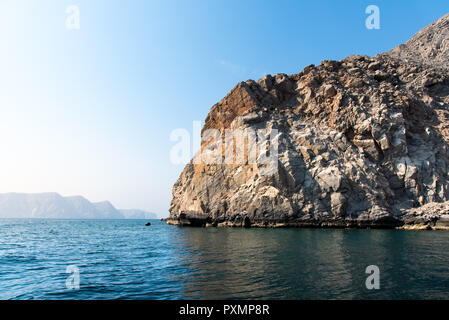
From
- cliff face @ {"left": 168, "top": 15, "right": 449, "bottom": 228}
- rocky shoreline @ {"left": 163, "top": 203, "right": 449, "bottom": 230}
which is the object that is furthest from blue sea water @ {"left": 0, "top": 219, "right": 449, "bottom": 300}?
cliff face @ {"left": 168, "top": 15, "right": 449, "bottom": 228}

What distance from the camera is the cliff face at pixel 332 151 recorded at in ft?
154

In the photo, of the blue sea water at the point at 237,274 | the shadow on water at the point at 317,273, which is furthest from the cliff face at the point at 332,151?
the shadow on water at the point at 317,273

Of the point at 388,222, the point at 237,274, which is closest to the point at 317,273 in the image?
the point at 237,274

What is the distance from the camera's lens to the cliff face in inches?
1853

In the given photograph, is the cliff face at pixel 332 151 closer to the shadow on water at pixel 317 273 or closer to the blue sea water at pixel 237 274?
the blue sea water at pixel 237 274

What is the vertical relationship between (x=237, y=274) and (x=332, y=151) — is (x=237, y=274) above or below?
below

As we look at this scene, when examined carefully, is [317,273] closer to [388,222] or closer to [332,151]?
[388,222]

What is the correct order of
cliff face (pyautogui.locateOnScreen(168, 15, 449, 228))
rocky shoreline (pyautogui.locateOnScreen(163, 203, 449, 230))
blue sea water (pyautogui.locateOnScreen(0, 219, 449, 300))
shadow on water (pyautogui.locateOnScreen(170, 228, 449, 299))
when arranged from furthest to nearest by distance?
cliff face (pyautogui.locateOnScreen(168, 15, 449, 228)), rocky shoreline (pyautogui.locateOnScreen(163, 203, 449, 230)), blue sea water (pyautogui.locateOnScreen(0, 219, 449, 300)), shadow on water (pyautogui.locateOnScreen(170, 228, 449, 299))

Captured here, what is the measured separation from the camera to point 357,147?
52969 millimetres

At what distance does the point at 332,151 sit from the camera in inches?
2056

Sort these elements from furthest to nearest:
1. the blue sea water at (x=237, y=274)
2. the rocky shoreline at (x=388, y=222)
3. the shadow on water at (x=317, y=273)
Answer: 1. the rocky shoreline at (x=388, y=222)
2. the blue sea water at (x=237, y=274)
3. the shadow on water at (x=317, y=273)

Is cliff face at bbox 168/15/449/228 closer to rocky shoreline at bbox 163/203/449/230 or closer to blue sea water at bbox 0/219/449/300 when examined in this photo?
rocky shoreline at bbox 163/203/449/230
